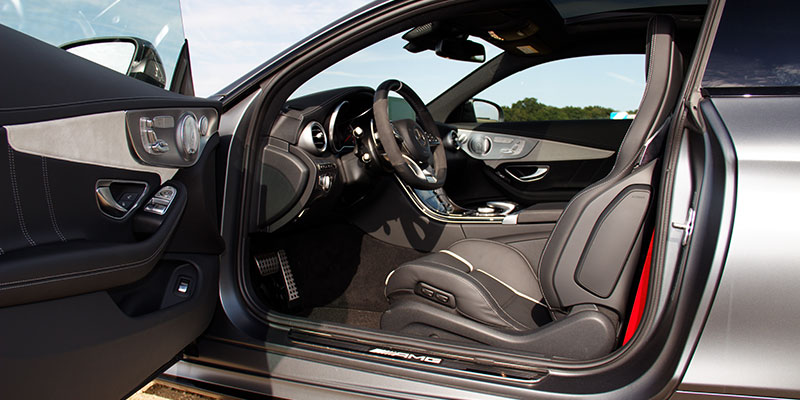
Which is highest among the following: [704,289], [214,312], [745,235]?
[745,235]

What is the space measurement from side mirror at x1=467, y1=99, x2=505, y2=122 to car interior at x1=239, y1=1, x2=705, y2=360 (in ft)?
0.10

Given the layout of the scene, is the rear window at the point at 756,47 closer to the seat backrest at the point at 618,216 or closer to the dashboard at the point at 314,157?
the seat backrest at the point at 618,216

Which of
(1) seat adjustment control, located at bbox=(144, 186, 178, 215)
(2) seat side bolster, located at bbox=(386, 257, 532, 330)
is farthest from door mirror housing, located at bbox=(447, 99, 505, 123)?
(1) seat adjustment control, located at bbox=(144, 186, 178, 215)

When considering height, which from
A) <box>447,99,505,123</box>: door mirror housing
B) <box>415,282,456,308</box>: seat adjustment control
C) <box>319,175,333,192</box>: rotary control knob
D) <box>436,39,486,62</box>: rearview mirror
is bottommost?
<box>415,282,456,308</box>: seat adjustment control

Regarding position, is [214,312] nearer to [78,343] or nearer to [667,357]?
[78,343]

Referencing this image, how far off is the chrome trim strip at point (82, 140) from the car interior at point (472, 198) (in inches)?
19.8

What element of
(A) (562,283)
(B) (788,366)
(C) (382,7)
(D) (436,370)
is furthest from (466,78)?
(B) (788,366)

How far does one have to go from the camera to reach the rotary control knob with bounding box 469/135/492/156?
3139mm

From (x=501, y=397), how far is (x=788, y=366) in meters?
0.55

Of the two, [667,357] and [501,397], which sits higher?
[667,357]

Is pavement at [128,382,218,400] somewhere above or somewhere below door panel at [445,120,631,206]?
below

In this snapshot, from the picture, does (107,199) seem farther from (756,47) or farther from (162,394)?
(756,47)

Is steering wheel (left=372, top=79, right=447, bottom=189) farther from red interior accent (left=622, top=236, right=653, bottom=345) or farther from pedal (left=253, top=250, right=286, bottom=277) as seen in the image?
red interior accent (left=622, top=236, right=653, bottom=345)

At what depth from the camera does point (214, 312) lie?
1492 millimetres
